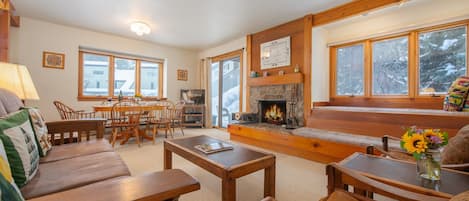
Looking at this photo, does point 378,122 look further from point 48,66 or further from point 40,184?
point 48,66

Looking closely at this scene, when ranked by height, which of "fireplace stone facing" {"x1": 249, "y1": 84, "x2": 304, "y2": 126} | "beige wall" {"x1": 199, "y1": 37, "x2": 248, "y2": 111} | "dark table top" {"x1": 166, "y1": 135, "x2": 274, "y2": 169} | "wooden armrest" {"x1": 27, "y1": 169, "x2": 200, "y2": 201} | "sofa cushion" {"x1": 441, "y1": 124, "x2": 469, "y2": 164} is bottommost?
"dark table top" {"x1": 166, "y1": 135, "x2": 274, "y2": 169}

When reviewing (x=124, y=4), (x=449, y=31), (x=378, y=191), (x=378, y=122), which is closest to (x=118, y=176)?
(x=378, y=191)

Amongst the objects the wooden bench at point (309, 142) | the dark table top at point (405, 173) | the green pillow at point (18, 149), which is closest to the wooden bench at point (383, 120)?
the wooden bench at point (309, 142)

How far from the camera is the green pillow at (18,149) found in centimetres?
96

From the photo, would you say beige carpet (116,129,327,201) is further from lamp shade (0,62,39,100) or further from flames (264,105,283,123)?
lamp shade (0,62,39,100)

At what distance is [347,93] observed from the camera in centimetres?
388

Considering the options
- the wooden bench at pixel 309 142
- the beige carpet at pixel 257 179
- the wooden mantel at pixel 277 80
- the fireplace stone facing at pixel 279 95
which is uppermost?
the wooden mantel at pixel 277 80

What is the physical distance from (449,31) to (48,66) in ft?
22.8

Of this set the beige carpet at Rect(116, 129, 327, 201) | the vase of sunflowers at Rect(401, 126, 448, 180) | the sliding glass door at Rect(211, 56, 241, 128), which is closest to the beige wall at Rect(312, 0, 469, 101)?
the beige carpet at Rect(116, 129, 327, 201)

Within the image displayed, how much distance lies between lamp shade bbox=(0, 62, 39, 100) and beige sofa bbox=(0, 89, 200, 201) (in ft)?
1.58

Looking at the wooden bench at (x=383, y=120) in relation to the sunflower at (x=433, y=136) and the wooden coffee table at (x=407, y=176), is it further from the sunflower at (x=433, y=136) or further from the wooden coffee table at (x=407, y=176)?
the sunflower at (x=433, y=136)

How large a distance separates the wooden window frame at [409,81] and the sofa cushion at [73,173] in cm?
395

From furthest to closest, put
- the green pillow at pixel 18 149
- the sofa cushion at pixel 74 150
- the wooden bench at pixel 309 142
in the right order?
1. the wooden bench at pixel 309 142
2. the sofa cushion at pixel 74 150
3. the green pillow at pixel 18 149

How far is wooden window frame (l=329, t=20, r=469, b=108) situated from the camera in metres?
2.95
